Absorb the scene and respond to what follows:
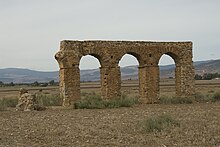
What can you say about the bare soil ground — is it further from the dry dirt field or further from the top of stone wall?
the top of stone wall

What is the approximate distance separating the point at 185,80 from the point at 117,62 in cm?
465

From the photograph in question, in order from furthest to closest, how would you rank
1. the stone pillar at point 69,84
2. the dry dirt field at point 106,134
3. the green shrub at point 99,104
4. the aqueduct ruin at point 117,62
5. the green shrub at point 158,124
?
the aqueduct ruin at point 117,62
the stone pillar at point 69,84
the green shrub at point 99,104
the green shrub at point 158,124
the dry dirt field at point 106,134

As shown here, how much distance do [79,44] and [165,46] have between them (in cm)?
535

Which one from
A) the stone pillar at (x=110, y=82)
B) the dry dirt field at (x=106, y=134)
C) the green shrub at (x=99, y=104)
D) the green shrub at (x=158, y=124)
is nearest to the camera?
the dry dirt field at (x=106, y=134)

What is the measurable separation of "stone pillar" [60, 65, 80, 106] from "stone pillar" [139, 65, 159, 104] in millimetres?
4156

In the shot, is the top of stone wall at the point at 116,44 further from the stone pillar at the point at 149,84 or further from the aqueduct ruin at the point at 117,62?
the stone pillar at the point at 149,84

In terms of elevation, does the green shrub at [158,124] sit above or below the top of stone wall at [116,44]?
below

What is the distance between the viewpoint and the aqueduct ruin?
2267 cm

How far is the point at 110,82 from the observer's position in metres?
23.8

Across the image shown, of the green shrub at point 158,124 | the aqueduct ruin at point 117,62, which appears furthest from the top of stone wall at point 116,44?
the green shrub at point 158,124

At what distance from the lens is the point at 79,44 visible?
2295 centimetres

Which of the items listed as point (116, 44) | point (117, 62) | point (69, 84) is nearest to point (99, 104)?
point (69, 84)

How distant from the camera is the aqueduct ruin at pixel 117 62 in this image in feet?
74.4

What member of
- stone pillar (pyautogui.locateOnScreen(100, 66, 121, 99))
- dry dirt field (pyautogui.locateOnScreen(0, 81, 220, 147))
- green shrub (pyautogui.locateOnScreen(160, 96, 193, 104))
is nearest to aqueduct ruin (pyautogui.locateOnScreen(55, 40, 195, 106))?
stone pillar (pyautogui.locateOnScreen(100, 66, 121, 99))
